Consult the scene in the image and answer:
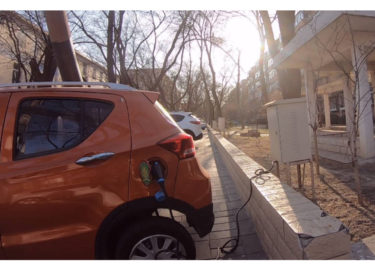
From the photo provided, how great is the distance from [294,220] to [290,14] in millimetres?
6802

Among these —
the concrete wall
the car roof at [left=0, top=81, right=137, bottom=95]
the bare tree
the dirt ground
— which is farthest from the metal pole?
the bare tree

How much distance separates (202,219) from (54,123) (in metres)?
1.53

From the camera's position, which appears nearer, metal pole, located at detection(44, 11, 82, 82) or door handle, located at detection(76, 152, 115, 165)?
door handle, located at detection(76, 152, 115, 165)

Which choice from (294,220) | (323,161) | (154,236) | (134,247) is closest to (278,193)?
(294,220)

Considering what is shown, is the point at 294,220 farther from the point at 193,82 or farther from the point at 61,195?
the point at 193,82

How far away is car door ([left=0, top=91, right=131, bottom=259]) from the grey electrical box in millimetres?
2404

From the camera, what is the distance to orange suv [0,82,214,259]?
1.85 metres

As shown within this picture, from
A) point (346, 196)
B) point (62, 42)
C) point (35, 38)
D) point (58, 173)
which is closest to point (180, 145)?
point (58, 173)

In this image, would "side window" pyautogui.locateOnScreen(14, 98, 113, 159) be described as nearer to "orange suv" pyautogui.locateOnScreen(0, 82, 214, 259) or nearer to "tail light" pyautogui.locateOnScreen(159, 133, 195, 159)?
"orange suv" pyautogui.locateOnScreen(0, 82, 214, 259)

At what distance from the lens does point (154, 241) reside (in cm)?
203

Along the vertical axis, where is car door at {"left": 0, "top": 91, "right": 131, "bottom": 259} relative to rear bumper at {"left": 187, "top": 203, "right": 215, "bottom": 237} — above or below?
above

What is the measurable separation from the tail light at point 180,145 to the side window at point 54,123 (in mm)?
561

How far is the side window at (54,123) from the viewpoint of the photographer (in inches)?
77.8

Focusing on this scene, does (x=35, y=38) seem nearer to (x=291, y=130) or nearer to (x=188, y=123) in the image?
(x=188, y=123)
